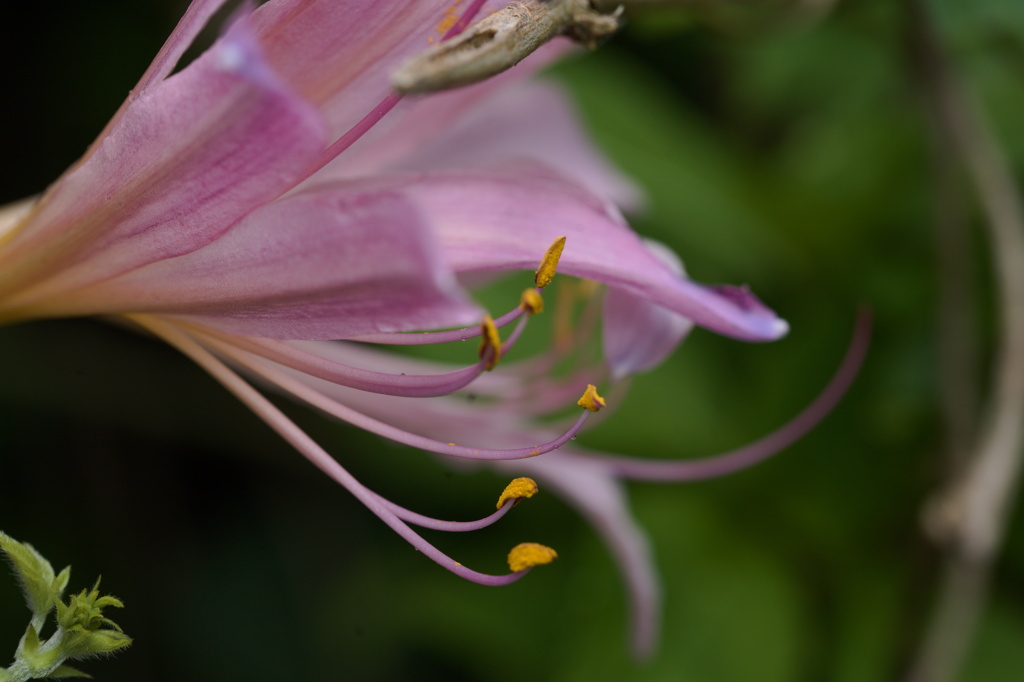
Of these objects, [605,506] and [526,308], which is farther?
[605,506]

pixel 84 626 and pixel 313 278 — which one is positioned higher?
pixel 313 278

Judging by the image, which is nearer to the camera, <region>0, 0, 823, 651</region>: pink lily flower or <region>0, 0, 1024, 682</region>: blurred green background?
<region>0, 0, 823, 651</region>: pink lily flower

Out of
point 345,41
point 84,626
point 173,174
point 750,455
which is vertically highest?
point 345,41

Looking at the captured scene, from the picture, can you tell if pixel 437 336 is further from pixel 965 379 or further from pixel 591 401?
pixel 965 379

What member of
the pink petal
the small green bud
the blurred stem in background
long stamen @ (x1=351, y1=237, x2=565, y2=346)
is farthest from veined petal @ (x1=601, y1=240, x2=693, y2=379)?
the blurred stem in background

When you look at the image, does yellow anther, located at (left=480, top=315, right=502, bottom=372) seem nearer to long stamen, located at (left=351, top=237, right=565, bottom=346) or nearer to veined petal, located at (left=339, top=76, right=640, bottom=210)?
long stamen, located at (left=351, top=237, right=565, bottom=346)

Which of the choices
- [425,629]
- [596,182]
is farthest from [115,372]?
[596,182]

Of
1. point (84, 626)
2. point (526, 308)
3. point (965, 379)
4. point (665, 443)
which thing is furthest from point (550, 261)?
point (665, 443)
